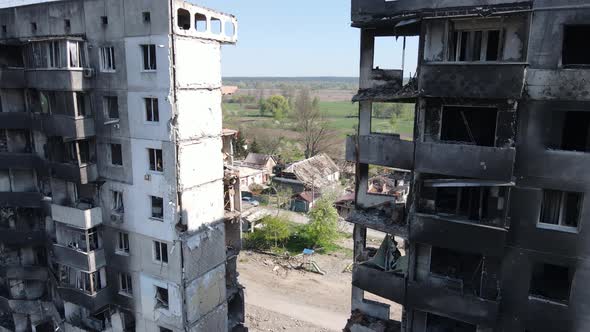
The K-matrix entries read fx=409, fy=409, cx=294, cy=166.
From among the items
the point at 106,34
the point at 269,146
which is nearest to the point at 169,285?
the point at 106,34

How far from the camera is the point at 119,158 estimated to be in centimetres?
2059

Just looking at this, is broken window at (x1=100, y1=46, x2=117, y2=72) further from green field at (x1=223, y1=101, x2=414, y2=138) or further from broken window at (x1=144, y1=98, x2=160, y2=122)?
green field at (x1=223, y1=101, x2=414, y2=138)

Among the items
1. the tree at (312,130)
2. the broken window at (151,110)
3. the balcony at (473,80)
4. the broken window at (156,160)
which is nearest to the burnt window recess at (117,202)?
the broken window at (156,160)

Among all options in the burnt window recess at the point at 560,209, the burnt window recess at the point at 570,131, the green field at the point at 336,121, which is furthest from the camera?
the green field at the point at 336,121

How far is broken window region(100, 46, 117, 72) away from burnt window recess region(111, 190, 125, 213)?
241 inches

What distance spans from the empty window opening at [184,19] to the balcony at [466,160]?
1227 cm

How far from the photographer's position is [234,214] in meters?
23.5

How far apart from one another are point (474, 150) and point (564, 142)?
9.33 ft

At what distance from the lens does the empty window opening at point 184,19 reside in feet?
61.8

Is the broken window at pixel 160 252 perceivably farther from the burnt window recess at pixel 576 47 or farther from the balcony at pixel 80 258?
the burnt window recess at pixel 576 47

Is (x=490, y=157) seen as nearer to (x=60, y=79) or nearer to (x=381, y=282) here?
(x=381, y=282)

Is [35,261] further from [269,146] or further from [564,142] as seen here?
[269,146]

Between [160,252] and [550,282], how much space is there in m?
16.4

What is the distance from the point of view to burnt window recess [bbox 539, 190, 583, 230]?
12.4 metres
